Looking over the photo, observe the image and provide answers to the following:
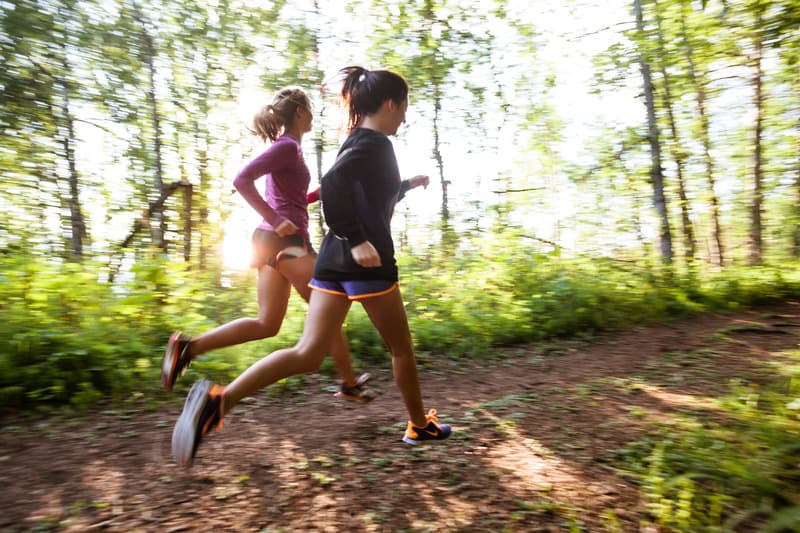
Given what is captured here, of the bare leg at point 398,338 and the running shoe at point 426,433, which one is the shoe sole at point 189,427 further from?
the running shoe at point 426,433

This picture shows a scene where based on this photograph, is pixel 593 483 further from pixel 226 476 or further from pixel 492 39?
pixel 492 39

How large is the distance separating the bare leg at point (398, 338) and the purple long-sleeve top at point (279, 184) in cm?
99

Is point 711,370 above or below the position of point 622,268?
below

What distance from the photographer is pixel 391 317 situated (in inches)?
96.2

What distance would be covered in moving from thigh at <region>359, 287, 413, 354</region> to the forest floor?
0.67 metres

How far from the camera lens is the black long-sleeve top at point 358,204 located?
228 cm

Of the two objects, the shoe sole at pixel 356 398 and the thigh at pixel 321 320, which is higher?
the thigh at pixel 321 320

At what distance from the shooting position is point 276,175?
309cm

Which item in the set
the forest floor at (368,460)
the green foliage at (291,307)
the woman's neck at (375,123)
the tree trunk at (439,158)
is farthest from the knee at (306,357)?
the tree trunk at (439,158)

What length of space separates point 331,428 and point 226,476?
85 cm

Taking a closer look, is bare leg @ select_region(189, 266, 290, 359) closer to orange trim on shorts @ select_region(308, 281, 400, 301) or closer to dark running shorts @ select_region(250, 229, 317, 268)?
dark running shorts @ select_region(250, 229, 317, 268)

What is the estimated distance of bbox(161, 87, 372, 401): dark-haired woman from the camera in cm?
307

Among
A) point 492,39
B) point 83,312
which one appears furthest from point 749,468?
point 492,39

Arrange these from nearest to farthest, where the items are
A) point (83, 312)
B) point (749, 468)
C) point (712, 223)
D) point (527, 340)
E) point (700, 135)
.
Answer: point (749, 468) < point (83, 312) < point (527, 340) < point (700, 135) < point (712, 223)
